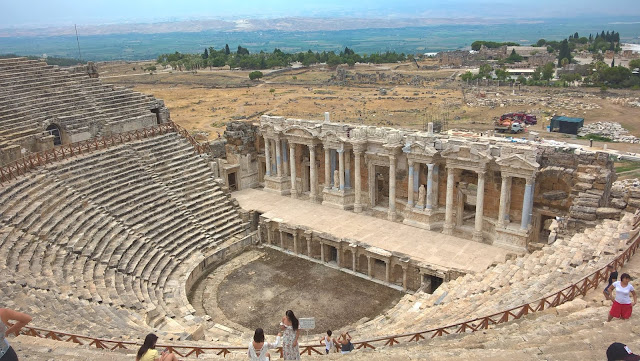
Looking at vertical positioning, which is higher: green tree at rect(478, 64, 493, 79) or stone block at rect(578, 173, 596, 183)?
stone block at rect(578, 173, 596, 183)

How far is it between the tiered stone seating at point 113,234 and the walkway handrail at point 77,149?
52 cm

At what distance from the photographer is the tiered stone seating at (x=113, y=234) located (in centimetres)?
1505

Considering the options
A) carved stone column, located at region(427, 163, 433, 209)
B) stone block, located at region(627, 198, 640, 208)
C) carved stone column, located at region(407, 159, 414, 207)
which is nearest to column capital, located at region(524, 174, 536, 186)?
stone block, located at region(627, 198, 640, 208)

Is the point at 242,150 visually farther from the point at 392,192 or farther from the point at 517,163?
the point at 517,163

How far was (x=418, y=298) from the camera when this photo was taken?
1875 cm

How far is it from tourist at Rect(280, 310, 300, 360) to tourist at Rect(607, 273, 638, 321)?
19.9 ft

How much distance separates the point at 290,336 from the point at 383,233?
49.5 ft

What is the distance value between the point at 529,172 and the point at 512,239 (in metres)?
3.19

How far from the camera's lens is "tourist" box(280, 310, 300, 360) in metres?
9.59

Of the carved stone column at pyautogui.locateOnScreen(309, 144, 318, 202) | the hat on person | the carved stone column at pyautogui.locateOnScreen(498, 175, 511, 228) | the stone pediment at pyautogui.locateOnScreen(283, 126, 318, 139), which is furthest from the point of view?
the carved stone column at pyautogui.locateOnScreen(309, 144, 318, 202)

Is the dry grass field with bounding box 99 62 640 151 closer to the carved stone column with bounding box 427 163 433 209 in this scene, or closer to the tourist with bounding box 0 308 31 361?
the carved stone column with bounding box 427 163 433 209

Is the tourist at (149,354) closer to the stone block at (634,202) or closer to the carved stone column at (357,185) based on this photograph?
the stone block at (634,202)

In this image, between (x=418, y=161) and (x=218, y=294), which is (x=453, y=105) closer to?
(x=418, y=161)

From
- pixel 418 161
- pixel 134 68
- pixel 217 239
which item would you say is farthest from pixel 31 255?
pixel 134 68
